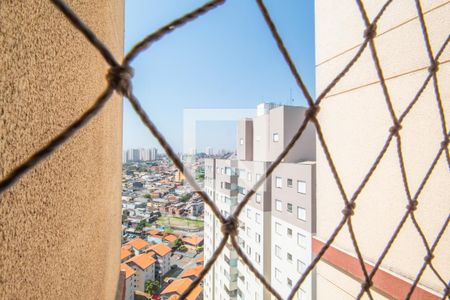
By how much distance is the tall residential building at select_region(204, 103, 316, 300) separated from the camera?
5473 mm

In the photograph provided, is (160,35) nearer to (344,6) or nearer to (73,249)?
(73,249)

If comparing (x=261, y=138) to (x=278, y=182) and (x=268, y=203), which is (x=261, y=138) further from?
(x=268, y=203)

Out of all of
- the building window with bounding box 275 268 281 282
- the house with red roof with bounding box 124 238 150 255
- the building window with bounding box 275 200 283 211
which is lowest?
the house with red roof with bounding box 124 238 150 255

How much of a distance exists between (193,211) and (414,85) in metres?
15.4

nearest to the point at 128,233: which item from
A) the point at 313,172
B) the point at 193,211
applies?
the point at 193,211

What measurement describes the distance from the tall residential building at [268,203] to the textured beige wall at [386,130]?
3.15m

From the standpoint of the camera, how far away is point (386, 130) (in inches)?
35.3

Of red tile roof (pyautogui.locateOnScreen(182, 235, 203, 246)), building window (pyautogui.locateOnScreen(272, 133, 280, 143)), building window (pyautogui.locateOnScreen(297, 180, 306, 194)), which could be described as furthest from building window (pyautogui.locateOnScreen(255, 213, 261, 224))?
red tile roof (pyautogui.locateOnScreen(182, 235, 203, 246))

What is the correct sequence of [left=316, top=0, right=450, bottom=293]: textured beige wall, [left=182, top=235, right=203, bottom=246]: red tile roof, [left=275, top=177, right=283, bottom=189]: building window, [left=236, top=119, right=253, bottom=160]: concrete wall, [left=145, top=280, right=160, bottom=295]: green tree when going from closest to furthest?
[left=316, top=0, right=450, bottom=293]: textured beige wall
[left=275, top=177, right=283, bottom=189]: building window
[left=236, top=119, right=253, bottom=160]: concrete wall
[left=145, top=280, right=160, bottom=295]: green tree
[left=182, top=235, right=203, bottom=246]: red tile roof

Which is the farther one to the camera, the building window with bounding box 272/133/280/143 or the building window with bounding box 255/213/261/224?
the building window with bounding box 255/213/261/224

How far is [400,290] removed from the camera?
0.80 metres

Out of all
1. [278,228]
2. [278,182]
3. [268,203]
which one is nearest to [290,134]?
[278,182]

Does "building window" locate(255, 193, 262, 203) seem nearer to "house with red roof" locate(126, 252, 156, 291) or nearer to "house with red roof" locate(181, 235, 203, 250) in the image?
"house with red roof" locate(126, 252, 156, 291)

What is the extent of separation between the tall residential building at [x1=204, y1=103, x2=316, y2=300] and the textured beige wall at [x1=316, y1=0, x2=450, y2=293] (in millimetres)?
3154
